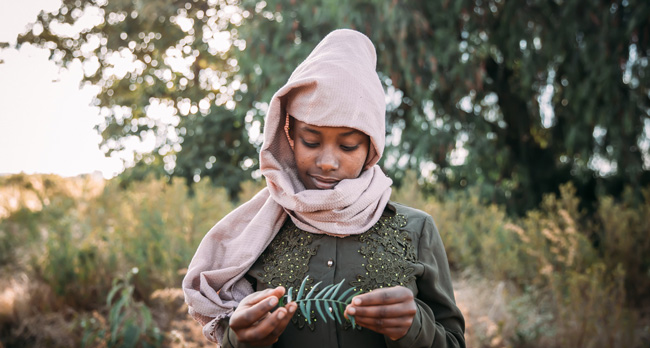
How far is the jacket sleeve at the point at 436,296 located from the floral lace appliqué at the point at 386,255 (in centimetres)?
6

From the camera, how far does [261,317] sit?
1.41 meters

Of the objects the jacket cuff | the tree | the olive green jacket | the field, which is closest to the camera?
the jacket cuff

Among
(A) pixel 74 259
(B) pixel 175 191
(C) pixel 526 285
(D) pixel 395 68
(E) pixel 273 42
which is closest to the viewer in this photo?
(A) pixel 74 259

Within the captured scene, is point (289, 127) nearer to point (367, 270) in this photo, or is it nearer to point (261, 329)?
point (367, 270)

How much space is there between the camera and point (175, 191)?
609 cm

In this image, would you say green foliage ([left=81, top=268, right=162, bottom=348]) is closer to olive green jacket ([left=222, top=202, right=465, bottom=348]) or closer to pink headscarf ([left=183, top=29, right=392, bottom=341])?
pink headscarf ([left=183, top=29, right=392, bottom=341])

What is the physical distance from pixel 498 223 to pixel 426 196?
1.77 meters

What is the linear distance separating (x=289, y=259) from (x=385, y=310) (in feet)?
1.48

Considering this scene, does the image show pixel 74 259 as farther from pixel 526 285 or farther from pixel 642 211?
pixel 642 211

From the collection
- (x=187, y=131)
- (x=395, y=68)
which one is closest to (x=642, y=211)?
(x=395, y=68)

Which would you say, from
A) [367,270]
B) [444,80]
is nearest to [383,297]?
[367,270]

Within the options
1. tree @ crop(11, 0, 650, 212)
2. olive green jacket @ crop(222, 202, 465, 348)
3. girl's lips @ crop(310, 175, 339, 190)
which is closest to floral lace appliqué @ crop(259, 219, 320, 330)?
A: olive green jacket @ crop(222, 202, 465, 348)

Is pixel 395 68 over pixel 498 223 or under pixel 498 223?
over

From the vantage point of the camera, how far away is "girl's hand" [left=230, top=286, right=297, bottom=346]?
1.38 metres
